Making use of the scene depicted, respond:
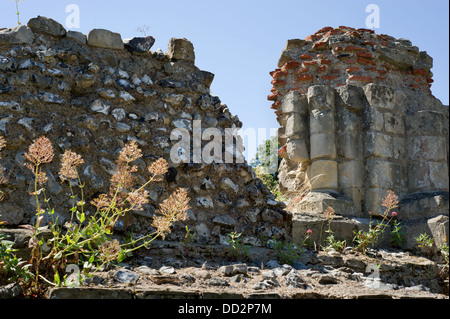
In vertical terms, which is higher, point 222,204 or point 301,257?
point 222,204

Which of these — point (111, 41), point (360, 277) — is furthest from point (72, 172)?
point (360, 277)

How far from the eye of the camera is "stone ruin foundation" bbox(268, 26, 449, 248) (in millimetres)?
5117

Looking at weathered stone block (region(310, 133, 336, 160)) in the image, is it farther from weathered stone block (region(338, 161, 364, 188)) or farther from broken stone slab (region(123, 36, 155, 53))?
broken stone slab (region(123, 36, 155, 53))

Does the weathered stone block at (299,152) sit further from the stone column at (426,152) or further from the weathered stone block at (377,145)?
the stone column at (426,152)

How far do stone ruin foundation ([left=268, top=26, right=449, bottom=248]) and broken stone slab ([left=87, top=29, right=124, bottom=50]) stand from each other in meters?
2.17

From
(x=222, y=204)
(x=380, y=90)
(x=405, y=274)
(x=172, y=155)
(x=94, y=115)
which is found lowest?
(x=405, y=274)

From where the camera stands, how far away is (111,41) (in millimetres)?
4121

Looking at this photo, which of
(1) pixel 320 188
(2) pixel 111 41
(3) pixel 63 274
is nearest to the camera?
(3) pixel 63 274

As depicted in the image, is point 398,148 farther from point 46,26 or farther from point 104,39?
point 46,26

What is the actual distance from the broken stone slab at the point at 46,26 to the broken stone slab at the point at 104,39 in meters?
0.23

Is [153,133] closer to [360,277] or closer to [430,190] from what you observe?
[360,277]

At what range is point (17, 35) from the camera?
376 cm

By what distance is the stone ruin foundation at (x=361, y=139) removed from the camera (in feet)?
16.8

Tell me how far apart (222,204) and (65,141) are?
130cm
